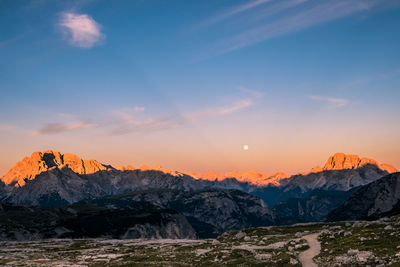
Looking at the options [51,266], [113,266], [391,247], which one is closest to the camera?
[391,247]

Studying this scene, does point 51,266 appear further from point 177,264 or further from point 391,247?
point 391,247

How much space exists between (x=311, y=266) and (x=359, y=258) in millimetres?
6353

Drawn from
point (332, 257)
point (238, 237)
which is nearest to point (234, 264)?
point (332, 257)

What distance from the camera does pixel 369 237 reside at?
5328cm

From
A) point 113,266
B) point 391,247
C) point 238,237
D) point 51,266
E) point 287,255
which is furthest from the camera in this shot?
point 238,237

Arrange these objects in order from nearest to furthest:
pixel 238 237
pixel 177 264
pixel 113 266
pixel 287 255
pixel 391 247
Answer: pixel 391 247 → pixel 287 255 → pixel 177 264 → pixel 113 266 → pixel 238 237

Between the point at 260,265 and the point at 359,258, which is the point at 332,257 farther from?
the point at 260,265

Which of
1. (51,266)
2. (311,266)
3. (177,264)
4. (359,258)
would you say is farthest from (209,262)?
(51,266)

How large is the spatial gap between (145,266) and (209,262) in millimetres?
10676

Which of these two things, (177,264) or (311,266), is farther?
(177,264)

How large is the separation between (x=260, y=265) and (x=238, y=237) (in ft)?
185

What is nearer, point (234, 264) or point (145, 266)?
point (234, 264)

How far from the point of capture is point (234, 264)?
48.0 metres

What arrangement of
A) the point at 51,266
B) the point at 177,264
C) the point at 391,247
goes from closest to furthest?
the point at 391,247
the point at 177,264
the point at 51,266
